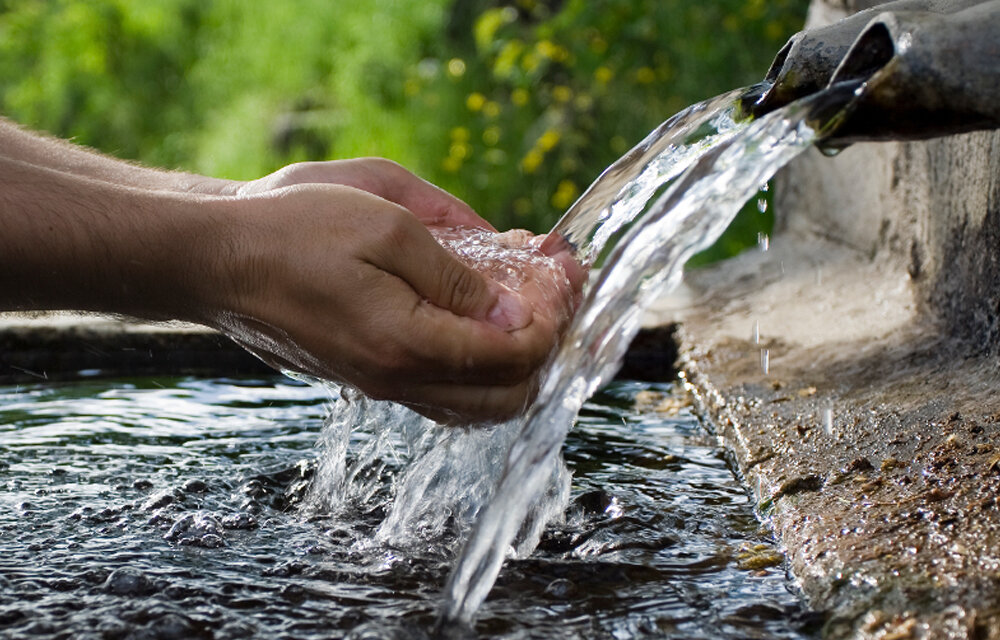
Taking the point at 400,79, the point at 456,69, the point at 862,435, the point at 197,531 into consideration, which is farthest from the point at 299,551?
the point at 400,79

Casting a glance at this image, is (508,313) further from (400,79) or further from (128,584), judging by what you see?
(400,79)

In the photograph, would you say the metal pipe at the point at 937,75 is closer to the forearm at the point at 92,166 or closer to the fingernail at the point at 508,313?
the fingernail at the point at 508,313

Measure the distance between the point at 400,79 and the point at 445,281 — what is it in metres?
6.80

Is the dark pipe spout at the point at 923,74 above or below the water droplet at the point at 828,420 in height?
above

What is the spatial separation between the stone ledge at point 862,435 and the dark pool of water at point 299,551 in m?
0.07

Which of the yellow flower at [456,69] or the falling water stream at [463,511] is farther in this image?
the yellow flower at [456,69]

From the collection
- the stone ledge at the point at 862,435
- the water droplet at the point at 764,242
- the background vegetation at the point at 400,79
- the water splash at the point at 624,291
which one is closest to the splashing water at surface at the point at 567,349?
the water splash at the point at 624,291

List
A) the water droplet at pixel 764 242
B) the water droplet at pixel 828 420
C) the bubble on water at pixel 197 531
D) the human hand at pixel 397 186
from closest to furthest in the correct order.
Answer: the bubble on water at pixel 197 531, the water droplet at pixel 828 420, the human hand at pixel 397 186, the water droplet at pixel 764 242

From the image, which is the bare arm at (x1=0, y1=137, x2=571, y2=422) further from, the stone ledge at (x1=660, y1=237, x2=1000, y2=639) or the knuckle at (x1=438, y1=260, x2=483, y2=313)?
the stone ledge at (x1=660, y1=237, x2=1000, y2=639)

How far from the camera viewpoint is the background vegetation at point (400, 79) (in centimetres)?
560

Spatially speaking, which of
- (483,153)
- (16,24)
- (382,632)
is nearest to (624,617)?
(382,632)

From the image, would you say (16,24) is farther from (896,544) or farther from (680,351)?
(896,544)

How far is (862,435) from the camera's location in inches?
74.6

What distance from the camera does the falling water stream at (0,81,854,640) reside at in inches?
54.5
